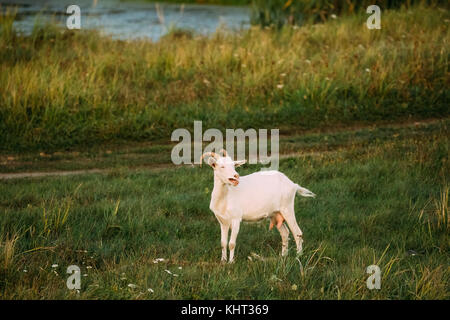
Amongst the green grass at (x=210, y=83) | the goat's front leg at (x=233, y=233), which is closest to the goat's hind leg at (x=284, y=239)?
the goat's front leg at (x=233, y=233)

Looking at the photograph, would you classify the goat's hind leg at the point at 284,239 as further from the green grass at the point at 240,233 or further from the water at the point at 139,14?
the water at the point at 139,14

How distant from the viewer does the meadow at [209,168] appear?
621cm

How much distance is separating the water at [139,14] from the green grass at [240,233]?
13.1 metres

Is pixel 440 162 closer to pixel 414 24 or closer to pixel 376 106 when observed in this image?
pixel 376 106

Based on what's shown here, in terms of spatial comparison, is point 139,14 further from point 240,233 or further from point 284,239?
point 284,239

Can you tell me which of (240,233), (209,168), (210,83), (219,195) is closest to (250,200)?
(219,195)

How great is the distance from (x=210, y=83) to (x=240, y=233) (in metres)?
7.10

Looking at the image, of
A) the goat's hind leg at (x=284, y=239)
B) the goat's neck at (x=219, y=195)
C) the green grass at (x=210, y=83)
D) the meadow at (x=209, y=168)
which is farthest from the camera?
the green grass at (x=210, y=83)

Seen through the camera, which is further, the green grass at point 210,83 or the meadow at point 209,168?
the green grass at point 210,83

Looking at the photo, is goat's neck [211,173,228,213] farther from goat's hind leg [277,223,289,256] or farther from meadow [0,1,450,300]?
goat's hind leg [277,223,289,256]

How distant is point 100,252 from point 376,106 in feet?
27.9

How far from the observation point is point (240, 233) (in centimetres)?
797

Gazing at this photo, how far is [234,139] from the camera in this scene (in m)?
12.7

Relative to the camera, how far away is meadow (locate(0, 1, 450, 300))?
6211mm
